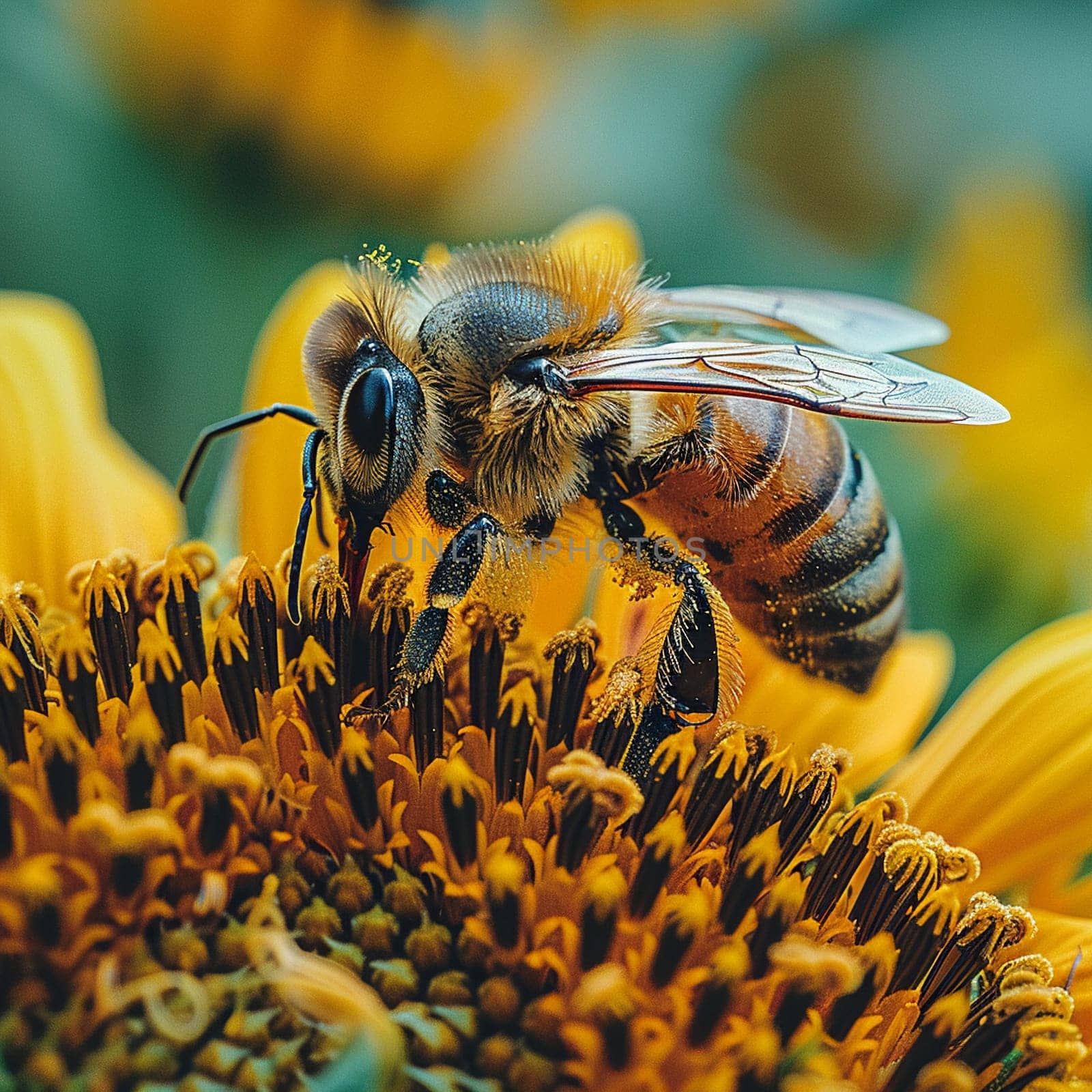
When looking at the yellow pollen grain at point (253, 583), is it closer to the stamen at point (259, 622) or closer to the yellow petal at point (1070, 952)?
the stamen at point (259, 622)

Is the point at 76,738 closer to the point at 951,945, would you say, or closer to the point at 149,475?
the point at 149,475

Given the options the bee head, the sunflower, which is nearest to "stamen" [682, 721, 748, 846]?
the sunflower

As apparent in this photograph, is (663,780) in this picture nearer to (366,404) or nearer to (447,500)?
(447,500)

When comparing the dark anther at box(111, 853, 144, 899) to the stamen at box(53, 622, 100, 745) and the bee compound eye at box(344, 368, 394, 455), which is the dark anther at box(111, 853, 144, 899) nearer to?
the stamen at box(53, 622, 100, 745)

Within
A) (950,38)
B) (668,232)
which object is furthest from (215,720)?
(950,38)

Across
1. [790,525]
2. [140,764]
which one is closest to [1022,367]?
[790,525]

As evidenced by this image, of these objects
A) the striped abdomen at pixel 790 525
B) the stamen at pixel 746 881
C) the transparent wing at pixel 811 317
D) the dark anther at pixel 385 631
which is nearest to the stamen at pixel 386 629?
the dark anther at pixel 385 631
